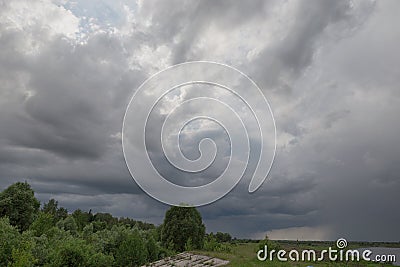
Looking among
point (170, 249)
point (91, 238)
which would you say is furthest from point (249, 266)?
point (91, 238)

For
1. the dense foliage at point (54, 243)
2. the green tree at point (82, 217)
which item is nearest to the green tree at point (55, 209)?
the green tree at point (82, 217)

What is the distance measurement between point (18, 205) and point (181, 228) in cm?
2742

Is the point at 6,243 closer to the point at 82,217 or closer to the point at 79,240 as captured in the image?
the point at 79,240

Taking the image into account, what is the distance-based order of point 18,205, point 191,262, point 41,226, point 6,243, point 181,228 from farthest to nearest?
point 18,205
point 41,226
point 181,228
point 6,243
point 191,262

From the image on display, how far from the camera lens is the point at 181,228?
4466cm

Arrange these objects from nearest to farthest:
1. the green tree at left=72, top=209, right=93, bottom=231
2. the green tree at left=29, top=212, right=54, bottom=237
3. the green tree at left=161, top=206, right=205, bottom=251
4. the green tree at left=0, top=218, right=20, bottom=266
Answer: the green tree at left=0, top=218, right=20, bottom=266 → the green tree at left=161, top=206, right=205, bottom=251 → the green tree at left=29, top=212, right=54, bottom=237 → the green tree at left=72, top=209, right=93, bottom=231

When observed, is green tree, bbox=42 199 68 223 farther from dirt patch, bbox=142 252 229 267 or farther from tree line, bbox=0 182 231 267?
dirt patch, bbox=142 252 229 267

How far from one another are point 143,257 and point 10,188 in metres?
27.8

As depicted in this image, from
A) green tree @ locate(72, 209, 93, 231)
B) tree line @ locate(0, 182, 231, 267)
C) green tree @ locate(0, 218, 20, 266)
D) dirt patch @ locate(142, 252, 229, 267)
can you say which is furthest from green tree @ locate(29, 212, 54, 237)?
green tree @ locate(72, 209, 93, 231)

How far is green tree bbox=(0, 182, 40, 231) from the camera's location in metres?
53.8

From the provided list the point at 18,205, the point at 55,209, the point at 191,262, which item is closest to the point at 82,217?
the point at 55,209

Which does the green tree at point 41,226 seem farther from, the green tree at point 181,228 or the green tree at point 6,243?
the green tree at point 181,228

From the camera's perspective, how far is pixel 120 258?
40500mm

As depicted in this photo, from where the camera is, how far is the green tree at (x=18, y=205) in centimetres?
5381
